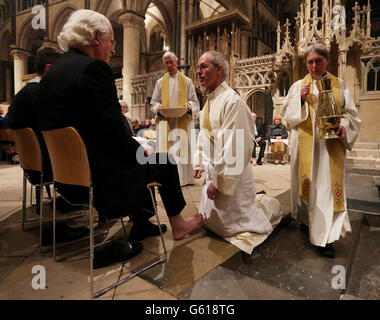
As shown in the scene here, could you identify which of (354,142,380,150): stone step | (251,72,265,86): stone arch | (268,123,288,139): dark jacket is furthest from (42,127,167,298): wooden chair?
(251,72,265,86): stone arch

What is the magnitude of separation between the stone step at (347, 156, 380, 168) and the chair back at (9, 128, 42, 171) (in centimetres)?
725

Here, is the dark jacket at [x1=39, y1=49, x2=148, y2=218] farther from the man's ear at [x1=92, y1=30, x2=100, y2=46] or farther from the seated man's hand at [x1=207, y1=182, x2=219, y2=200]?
the seated man's hand at [x1=207, y1=182, x2=219, y2=200]

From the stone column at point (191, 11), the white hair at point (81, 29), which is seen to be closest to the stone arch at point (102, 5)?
the stone column at point (191, 11)

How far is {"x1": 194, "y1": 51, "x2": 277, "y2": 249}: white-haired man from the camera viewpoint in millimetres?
1956

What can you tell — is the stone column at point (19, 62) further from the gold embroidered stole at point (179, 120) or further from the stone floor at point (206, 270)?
the stone floor at point (206, 270)

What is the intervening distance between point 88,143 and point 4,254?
1130mm

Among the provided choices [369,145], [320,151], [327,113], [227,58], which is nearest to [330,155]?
[320,151]

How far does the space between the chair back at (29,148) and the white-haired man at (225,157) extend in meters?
1.35

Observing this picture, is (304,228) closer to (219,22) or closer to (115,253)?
(115,253)

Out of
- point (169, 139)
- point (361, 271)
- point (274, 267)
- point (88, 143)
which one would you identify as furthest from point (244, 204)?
point (169, 139)

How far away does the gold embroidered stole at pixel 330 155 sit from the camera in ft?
6.89

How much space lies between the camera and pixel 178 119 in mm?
4090

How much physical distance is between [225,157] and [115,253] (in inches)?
41.1

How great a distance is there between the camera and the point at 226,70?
214cm
